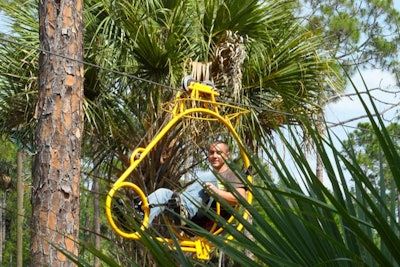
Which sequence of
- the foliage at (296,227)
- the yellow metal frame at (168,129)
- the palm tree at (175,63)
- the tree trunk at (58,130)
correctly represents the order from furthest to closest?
the palm tree at (175,63)
the tree trunk at (58,130)
the yellow metal frame at (168,129)
the foliage at (296,227)

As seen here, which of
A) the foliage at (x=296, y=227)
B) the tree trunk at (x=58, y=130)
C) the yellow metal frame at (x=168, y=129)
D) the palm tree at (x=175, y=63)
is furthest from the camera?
the palm tree at (x=175, y=63)

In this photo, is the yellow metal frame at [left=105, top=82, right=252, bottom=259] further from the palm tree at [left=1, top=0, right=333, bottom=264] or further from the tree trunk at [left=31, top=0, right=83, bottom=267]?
the palm tree at [left=1, top=0, right=333, bottom=264]

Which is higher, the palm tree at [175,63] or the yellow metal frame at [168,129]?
the palm tree at [175,63]

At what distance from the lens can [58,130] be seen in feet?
19.1

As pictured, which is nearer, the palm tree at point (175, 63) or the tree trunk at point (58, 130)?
the tree trunk at point (58, 130)

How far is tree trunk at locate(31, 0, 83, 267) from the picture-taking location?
5.71 meters

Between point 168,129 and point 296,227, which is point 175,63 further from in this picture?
point 296,227

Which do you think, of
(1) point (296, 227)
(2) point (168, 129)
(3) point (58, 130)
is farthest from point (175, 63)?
(1) point (296, 227)

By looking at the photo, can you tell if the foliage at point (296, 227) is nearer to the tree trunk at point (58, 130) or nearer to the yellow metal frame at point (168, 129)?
the yellow metal frame at point (168, 129)

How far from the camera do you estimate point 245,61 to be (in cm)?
882

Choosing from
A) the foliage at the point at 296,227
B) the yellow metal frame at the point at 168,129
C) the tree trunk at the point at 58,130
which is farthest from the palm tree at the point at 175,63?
the foliage at the point at 296,227

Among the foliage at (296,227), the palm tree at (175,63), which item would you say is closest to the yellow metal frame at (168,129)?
the palm tree at (175,63)

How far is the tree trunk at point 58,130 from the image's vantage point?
18.7 feet

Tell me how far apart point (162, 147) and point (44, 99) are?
2586 millimetres
